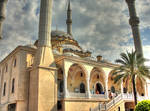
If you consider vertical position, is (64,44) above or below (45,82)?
above

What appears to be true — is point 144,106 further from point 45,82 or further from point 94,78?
point 94,78

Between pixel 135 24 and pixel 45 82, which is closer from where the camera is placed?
pixel 45 82

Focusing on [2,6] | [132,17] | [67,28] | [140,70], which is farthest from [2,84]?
[132,17]

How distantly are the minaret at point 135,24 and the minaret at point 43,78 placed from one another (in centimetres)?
1741

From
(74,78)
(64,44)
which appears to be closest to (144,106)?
(74,78)

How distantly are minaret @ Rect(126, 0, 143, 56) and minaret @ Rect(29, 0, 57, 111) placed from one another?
1741cm

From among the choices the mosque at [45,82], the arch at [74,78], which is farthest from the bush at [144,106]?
the arch at [74,78]

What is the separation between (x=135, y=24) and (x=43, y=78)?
21099 millimetres

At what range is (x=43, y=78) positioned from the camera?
17016 millimetres

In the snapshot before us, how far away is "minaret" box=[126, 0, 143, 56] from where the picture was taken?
99.5 feet

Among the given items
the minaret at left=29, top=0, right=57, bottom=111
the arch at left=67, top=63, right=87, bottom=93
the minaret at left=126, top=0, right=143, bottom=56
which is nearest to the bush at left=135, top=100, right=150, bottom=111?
the minaret at left=29, top=0, right=57, bottom=111

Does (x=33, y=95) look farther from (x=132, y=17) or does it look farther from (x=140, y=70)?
(x=132, y=17)

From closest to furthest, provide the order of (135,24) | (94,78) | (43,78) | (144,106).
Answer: (144,106)
(43,78)
(94,78)
(135,24)

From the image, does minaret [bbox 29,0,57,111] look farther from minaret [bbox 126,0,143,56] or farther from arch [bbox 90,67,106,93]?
minaret [bbox 126,0,143,56]
